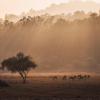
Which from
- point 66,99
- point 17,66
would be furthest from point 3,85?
point 66,99

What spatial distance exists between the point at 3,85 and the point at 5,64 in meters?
47.2

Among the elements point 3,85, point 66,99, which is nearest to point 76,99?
point 66,99

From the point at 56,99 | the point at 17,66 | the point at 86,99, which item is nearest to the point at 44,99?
the point at 56,99

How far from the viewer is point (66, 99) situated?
75625 millimetres

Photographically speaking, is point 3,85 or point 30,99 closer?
point 30,99

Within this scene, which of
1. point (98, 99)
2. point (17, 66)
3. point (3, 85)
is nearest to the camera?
point (98, 99)

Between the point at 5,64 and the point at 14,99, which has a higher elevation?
the point at 5,64

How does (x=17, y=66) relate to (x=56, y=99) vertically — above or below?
above

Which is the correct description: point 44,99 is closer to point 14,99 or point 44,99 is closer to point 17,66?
point 14,99

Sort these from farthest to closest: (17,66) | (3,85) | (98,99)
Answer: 1. (17,66)
2. (3,85)
3. (98,99)

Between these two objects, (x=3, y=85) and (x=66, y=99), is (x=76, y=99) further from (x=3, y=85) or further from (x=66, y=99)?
(x=3, y=85)

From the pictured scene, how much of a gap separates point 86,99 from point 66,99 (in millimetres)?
3781

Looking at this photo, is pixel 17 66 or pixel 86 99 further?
pixel 17 66

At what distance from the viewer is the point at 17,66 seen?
16688 cm
